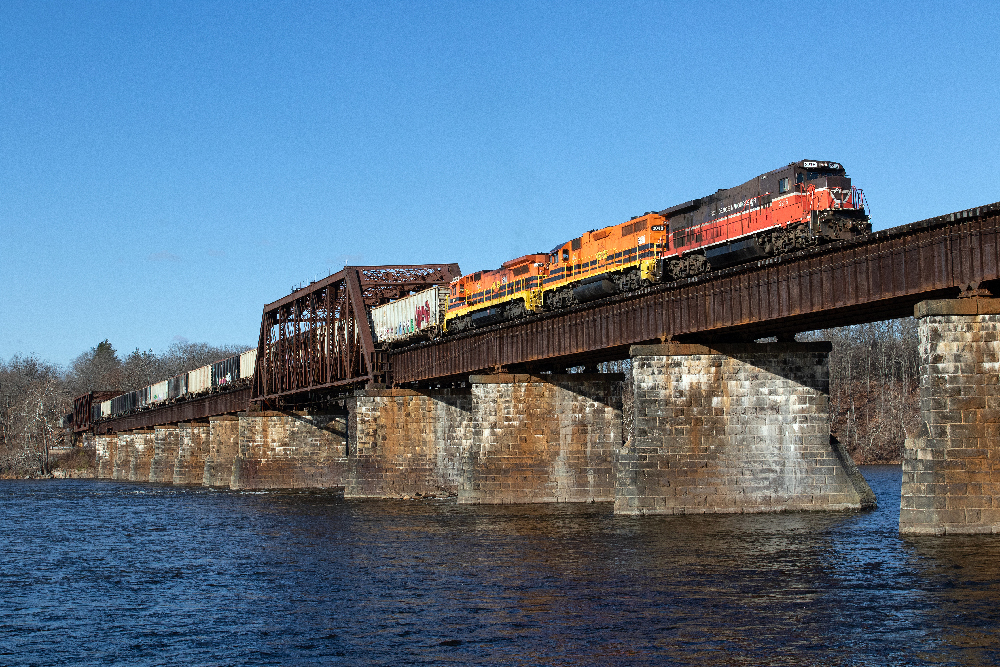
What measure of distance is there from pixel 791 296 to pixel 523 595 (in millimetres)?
16210

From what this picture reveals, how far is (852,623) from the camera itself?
22359 mm

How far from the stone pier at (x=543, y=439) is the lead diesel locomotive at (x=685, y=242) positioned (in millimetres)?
4201

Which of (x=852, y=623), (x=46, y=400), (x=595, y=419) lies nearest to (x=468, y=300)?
(x=595, y=419)

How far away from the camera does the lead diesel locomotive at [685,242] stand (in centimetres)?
4075

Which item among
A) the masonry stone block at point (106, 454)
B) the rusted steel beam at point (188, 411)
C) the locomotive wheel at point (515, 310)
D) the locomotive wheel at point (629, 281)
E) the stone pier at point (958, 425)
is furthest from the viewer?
the masonry stone block at point (106, 454)

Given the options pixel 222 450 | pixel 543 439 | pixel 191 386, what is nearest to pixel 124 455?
pixel 191 386

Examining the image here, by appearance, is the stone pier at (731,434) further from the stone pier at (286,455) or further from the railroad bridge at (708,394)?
the stone pier at (286,455)

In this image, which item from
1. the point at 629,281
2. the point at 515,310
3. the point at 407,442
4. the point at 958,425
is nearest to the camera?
the point at 958,425

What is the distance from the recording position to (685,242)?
47594mm

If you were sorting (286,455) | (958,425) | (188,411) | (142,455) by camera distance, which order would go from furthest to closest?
(142,455) → (188,411) → (286,455) → (958,425)

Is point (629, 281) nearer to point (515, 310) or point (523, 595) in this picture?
point (515, 310)

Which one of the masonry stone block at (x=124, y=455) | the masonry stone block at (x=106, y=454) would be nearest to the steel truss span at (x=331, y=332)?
the masonry stone block at (x=124, y=455)

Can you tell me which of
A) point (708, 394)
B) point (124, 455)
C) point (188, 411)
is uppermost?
point (188, 411)

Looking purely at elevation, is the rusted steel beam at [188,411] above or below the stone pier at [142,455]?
above
